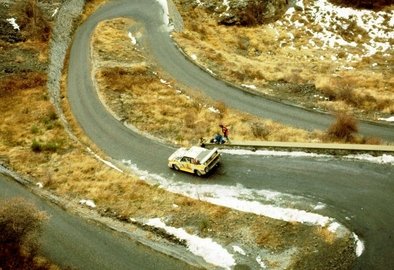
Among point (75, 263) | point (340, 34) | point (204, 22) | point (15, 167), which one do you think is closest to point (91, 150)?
point (15, 167)

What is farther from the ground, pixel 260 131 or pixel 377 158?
pixel 377 158

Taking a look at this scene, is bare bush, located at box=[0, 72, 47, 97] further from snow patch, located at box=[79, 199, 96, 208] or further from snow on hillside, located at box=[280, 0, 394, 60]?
snow on hillside, located at box=[280, 0, 394, 60]

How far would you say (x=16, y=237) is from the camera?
19891 millimetres

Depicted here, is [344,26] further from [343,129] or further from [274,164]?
[274,164]

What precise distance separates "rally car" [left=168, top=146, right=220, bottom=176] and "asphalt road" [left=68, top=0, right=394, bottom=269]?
1.85ft

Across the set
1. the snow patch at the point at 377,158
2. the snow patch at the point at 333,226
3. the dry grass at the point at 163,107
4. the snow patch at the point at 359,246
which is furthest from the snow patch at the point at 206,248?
the snow patch at the point at 377,158

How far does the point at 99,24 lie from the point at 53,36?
5865 millimetres

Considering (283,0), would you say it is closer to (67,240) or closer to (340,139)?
(340,139)

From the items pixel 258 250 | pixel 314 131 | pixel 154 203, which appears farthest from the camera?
pixel 314 131

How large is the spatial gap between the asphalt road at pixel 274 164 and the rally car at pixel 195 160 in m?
0.56

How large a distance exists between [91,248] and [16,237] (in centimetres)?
350

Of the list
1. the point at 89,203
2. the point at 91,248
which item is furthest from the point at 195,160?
the point at 91,248

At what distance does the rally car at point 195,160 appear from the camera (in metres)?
26.2

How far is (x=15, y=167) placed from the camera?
29.0m
